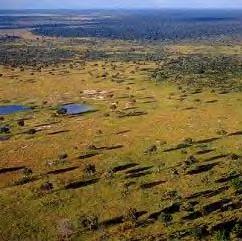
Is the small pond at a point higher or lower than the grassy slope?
lower

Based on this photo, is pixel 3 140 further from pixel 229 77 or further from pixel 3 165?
pixel 229 77

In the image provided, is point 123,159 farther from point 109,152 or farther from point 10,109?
point 10,109

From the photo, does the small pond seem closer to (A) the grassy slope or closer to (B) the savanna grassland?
(B) the savanna grassland

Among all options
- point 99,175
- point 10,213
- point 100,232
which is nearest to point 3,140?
point 99,175

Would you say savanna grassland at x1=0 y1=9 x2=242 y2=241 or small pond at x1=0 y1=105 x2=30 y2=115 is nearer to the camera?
savanna grassland at x1=0 y1=9 x2=242 y2=241

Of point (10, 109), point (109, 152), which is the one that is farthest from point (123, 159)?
point (10, 109)

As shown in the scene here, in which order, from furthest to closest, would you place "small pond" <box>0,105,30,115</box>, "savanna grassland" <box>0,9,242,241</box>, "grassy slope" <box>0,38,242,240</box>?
"small pond" <box>0,105,30,115</box> < "grassy slope" <box>0,38,242,240</box> < "savanna grassland" <box>0,9,242,241</box>

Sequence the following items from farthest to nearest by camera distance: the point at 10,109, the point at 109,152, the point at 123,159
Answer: the point at 10,109 → the point at 109,152 → the point at 123,159

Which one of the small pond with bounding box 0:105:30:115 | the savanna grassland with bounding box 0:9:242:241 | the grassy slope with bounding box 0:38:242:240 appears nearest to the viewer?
the savanna grassland with bounding box 0:9:242:241

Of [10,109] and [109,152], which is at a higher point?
[109,152]

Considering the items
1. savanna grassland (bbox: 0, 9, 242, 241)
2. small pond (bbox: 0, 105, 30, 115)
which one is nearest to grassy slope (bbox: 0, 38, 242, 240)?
savanna grassland (bbox: 0, 9, 242, 241)
